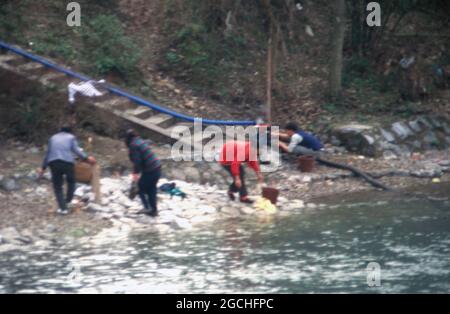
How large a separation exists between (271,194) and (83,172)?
3652 millimetres

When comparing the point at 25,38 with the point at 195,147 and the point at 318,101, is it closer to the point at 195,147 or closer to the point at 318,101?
the point at 195,147

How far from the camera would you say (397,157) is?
19.7 metres

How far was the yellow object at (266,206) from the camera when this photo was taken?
615 inches

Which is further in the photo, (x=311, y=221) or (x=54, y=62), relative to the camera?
(x=54, y=62)

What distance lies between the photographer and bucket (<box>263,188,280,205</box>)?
15719 millimetres

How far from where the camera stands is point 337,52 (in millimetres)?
21641

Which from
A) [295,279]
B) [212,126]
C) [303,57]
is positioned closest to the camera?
[295,279]

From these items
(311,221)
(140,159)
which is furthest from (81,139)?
(311,221)

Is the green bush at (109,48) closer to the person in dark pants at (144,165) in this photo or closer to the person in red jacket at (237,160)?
the person in red jacket at (237,160)

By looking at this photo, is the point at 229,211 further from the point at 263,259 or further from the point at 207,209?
the point at 263,259

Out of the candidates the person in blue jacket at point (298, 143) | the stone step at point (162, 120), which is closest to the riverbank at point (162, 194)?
the person in blue jacket at point (298, 143)

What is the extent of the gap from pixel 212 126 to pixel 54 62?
444 centimetres

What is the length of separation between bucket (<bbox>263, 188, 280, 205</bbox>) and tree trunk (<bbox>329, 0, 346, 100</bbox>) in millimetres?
6834

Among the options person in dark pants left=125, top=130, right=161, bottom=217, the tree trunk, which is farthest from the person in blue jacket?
person in dark pants left=125, top=130, right=161, bottom=217
